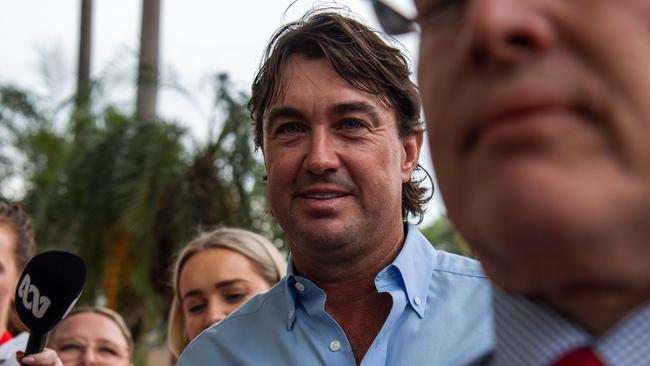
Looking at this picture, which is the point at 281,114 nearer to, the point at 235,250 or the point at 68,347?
the point at 235,250

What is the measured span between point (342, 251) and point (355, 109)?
46cm

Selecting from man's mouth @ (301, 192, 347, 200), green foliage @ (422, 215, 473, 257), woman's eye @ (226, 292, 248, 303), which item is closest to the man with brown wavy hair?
man's mouth @ (301, 192, 347, 200)

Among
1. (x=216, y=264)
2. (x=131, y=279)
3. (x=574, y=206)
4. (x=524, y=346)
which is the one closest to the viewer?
(x=574, y=206)

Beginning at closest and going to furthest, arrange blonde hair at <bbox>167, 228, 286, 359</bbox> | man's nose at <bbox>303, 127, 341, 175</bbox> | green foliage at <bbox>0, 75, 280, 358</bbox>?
man's nose at <bbox>303, 127, 341, 175</bbox>
blonde hair at <bbox>167, 228, 286, 359</bbox>
green foliage at <bbox>0, 75, 280, 358</bbox>

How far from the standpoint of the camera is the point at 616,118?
946 millimetres

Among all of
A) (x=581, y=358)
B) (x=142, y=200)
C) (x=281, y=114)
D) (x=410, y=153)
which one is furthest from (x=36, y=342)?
(x=142, y=200)

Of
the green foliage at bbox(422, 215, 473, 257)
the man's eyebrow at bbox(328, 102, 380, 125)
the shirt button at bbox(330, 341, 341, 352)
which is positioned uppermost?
the man's eyebrow at bbox(328, 102, 380, 125)

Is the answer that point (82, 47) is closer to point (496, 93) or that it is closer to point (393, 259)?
point (393, 259)

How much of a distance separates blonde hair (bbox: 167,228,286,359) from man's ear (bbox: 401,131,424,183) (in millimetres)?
1401

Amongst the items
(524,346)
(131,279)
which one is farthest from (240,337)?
(131,279)

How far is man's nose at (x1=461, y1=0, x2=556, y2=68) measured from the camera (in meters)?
0.97

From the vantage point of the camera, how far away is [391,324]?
263 cm

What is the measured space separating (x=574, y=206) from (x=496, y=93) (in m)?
0.17

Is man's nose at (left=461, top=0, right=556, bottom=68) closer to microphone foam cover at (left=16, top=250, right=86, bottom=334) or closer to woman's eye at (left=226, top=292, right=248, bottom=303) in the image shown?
microphone foam cover at (left=16, top=250, right=86, bottom=334)
